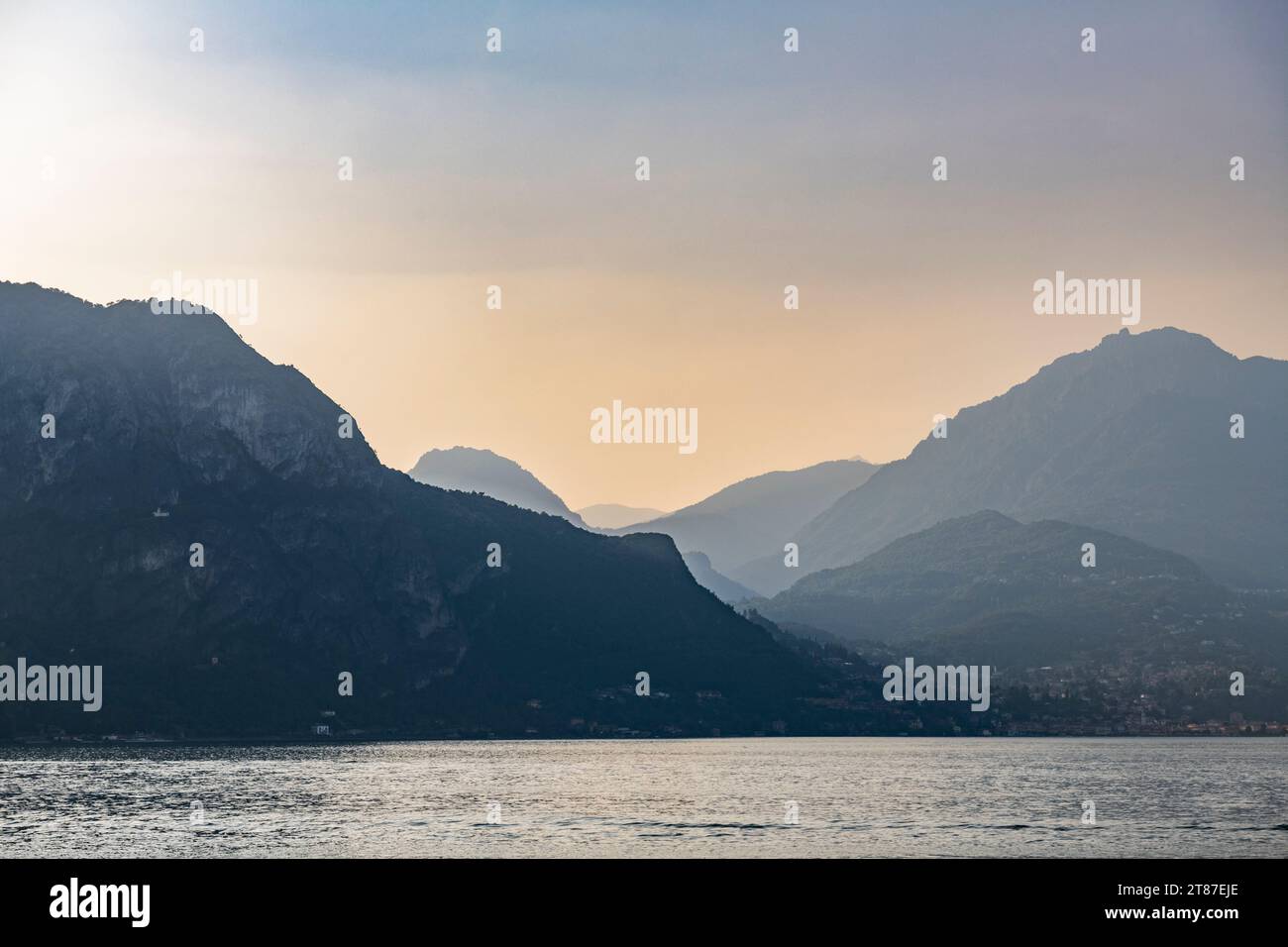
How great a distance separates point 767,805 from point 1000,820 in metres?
26.3
